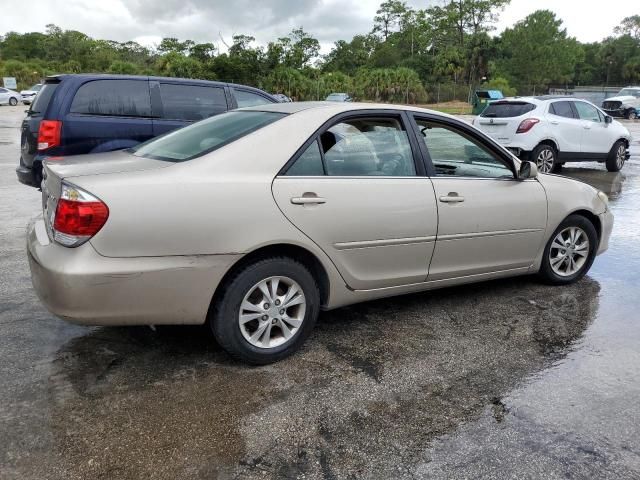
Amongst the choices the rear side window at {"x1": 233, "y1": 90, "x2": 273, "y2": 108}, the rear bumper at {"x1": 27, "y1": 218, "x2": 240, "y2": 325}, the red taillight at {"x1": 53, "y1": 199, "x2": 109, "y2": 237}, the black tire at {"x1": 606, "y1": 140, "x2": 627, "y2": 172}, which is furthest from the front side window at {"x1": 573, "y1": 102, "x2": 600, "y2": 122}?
the red taillight at {"x1": 53, "y1": 199, "x2": 109, "y2": 237}

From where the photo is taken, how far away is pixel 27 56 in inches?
3580

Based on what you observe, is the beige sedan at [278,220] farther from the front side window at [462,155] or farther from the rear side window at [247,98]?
the rear side window at [247,98]

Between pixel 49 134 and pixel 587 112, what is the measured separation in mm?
10657

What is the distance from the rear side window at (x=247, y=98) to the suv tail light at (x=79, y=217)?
210 inches

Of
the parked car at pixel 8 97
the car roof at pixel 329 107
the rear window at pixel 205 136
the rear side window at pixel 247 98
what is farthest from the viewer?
the parked car at pixel 8 97

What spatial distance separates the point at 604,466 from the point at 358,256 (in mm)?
1732

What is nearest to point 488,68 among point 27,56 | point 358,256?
point 27,56

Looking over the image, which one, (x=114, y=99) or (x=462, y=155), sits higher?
(x=114, y=99)

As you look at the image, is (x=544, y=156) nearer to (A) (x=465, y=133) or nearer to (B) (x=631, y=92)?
(A) (x=465, y=133)

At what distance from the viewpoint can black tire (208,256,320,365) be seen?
3.18m

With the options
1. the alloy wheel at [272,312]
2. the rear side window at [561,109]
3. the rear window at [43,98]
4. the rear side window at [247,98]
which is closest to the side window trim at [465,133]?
the alloy wheel at [272,312]

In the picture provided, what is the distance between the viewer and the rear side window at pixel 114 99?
6.62m

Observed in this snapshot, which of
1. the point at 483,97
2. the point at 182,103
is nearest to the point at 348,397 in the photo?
the point at 182,103

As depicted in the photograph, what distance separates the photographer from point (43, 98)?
6762 mm
